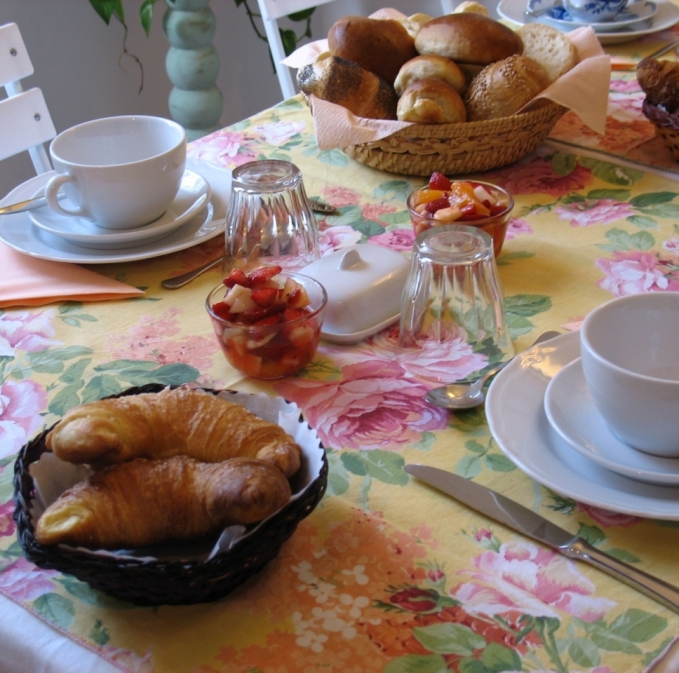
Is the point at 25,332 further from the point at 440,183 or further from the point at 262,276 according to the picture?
the point at 440,183

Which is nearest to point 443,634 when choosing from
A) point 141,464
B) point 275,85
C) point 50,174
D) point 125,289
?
point 141,464

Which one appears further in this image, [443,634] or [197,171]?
[197,171]

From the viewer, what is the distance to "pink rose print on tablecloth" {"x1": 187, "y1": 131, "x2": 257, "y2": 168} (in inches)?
46.5

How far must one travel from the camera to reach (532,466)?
55 centimetres

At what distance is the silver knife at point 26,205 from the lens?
0.94 metres

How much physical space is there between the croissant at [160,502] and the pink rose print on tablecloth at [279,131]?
2.70 feet

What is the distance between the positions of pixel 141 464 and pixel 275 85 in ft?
8.48

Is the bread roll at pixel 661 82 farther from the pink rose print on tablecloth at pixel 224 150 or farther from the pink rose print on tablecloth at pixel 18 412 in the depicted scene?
the pink rose print on tablecloth at pixel 18 412

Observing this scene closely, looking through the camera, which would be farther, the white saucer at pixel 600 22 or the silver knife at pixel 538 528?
the white saucer at pixel 600 22

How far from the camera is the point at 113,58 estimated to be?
2.41 m

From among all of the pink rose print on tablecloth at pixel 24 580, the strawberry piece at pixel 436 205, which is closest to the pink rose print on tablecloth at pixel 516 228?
the strawberry piece at pixel 436 205

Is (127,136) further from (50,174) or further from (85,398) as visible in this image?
(85,398)

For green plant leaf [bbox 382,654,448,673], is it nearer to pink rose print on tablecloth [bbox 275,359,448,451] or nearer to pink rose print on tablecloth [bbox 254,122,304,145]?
pink rose print on tablecloth [bbox 275,359,448,451]

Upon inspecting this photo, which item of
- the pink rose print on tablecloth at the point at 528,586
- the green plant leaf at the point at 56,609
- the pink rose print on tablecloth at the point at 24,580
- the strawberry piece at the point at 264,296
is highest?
the strawberry piece at the point at 264,296
